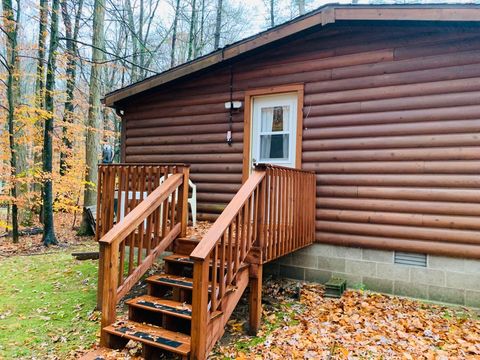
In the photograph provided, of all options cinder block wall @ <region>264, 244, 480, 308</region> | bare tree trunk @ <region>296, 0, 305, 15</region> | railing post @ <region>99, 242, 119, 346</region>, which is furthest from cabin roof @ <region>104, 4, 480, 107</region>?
bare tree trunk @ <region>296, 0, 305, 15</region>

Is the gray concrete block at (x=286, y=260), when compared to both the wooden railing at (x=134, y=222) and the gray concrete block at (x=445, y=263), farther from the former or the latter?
the gray concrete block at (x=445, y=263)

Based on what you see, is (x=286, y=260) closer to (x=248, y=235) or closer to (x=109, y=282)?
(x=248, y=235)

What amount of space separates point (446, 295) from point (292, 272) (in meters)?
2.28

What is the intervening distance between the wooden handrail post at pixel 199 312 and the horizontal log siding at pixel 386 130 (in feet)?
9.97

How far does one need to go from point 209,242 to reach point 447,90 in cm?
409

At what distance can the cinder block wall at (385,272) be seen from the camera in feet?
15.7

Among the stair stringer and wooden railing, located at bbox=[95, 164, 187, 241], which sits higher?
wooden railing, located at bbox=[95, 164, 187, 241]

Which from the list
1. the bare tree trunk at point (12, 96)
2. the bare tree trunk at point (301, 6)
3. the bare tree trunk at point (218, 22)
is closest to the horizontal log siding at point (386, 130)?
the bare tree trunk at point (12, 96)

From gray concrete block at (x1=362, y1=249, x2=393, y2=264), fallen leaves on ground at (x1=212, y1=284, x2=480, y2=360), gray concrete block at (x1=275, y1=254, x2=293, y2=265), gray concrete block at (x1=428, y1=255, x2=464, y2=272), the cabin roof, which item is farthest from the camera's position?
gray concrete block at (x1=275, y1=254, x2=293, y2=265)

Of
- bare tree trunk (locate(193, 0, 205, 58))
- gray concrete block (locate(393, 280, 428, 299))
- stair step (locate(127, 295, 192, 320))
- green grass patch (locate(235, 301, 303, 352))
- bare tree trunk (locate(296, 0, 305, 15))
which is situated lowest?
green grass patch (locate(235, 301, 303, 352))

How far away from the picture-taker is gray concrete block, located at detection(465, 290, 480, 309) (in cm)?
471

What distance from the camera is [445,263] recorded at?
4922mm

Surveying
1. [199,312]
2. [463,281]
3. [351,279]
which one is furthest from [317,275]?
[199,312]

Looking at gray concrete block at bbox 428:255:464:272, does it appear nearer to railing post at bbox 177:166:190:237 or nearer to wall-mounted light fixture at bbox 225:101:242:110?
railing post at bbox 177:166:190:237
